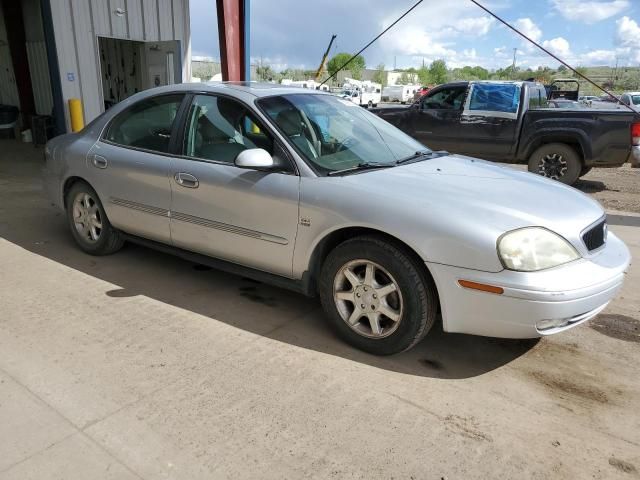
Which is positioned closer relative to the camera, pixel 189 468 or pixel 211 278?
pixel 189 468

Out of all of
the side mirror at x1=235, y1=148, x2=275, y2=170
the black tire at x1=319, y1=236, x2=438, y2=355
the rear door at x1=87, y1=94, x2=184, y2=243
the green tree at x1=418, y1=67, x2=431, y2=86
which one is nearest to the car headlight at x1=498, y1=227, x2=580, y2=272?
the black tire at x1=319, y1=236, x2=438, y2=355

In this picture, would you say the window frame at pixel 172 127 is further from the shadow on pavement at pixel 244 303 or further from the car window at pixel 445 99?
the car window at pixel 445 99

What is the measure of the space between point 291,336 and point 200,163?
1.43 m

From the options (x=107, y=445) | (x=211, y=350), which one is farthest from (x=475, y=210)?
(x=107, y=445)

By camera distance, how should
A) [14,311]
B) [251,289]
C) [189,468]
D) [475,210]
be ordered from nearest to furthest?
[189,468], [475,210], [14,311], [251,289]

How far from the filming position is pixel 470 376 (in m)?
3.07

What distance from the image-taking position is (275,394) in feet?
9.23

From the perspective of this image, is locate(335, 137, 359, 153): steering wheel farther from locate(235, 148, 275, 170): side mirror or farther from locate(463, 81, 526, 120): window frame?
locate(463, 81, 526, 120): window frame

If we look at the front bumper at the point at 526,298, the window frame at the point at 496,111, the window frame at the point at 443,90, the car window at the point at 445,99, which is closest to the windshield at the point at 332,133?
the front bumper at the point at 526,298

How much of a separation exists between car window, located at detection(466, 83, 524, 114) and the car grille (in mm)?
6568

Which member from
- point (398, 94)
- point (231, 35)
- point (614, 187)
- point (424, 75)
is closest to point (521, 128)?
point (614, 187)

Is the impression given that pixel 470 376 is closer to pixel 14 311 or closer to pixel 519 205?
pixel 519 205

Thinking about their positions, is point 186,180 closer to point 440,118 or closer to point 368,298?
point 368,298

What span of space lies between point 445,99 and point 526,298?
818 cm
